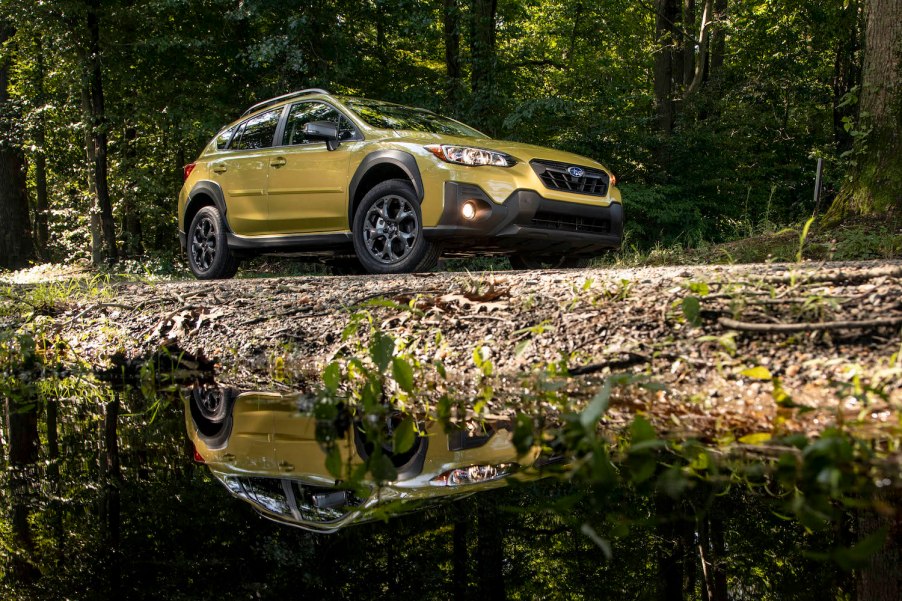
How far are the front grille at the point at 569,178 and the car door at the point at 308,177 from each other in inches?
72.6

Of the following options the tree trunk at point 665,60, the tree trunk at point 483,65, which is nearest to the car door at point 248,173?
the tree trunk at point 483,65

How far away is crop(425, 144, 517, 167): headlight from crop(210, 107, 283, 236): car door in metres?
2.43

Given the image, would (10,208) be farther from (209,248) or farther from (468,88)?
(209,248)

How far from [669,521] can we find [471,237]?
485 centimetres

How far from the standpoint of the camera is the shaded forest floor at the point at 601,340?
3.45 metres

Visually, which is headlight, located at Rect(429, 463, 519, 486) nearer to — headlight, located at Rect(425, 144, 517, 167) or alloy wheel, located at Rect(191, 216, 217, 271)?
headlight, located at Rect(425, 144, 517, 167)

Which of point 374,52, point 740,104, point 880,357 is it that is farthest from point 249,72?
point 880,357

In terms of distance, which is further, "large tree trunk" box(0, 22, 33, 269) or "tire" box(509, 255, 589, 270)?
"large tree trunk" box(0, 22, 33, 269)

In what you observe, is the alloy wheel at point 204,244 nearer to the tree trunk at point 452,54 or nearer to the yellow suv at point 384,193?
the yellow suv at point 384,193

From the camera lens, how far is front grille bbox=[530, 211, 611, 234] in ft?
23.9

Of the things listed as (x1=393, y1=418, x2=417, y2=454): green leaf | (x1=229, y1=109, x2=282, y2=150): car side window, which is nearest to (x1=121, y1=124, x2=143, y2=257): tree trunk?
(x1=229, y1=109, x2=282, y2=150): car side window

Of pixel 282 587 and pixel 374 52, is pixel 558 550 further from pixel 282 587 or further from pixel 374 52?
pixel 374 52

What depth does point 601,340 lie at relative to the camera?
4.34 meters

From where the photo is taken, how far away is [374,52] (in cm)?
1916
